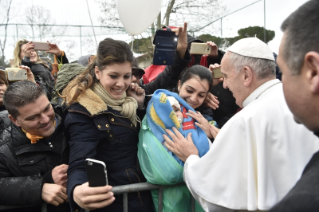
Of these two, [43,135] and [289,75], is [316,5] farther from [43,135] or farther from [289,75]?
[43,135]

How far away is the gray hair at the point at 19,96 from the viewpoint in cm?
174

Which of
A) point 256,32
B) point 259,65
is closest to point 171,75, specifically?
point 259,65

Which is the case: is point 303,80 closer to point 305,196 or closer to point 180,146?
point 305,196

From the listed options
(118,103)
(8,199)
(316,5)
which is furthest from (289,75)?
Result: (8,199)

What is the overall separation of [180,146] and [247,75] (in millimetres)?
694

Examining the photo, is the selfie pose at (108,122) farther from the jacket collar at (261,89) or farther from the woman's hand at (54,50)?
the woman's hand at (54,50)

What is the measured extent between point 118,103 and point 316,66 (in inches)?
54.3

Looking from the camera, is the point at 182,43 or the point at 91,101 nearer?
the point at 91,101

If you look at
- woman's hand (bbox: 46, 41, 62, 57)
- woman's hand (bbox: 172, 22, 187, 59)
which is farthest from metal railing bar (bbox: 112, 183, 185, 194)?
woman's hand (bbox: 46, 41, 62, 57)

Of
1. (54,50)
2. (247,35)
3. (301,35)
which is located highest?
(247,35)

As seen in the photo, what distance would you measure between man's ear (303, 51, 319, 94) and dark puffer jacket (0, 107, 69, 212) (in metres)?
1.59

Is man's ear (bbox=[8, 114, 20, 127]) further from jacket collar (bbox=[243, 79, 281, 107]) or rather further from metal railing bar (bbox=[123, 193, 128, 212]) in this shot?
jacket collar (bbox=[243, 79, 281, 107])

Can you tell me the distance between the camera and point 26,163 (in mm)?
1691

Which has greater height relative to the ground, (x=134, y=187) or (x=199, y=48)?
(x=199, y=48)
